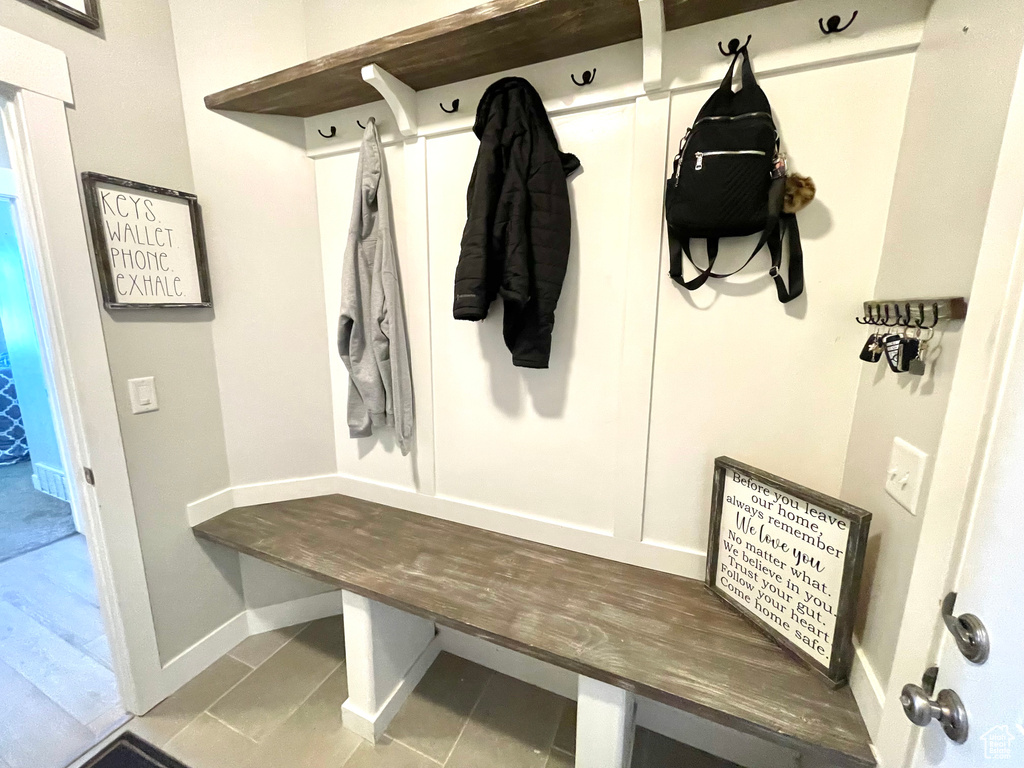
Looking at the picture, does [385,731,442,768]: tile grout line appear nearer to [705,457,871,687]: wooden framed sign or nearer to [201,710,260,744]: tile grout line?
[201,710,260,744]: tile grout line

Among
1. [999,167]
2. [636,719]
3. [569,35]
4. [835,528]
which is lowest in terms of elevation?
[636,719]

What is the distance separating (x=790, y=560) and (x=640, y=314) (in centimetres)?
72

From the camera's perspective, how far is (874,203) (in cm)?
96

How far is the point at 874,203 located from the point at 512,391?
106 cm

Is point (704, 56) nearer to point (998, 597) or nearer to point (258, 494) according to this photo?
point (998, 597)

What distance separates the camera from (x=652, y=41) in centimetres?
100

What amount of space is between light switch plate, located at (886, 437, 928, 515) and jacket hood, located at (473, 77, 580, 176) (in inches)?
40.2

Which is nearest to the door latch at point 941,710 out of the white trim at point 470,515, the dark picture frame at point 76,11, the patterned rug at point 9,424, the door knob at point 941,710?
the door knob at point 941,710

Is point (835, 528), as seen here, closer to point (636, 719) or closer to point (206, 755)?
point (636, 719)

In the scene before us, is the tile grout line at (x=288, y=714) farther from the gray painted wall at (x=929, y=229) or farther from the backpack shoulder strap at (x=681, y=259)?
the backpack shoulder strap at (x=681, y=259)

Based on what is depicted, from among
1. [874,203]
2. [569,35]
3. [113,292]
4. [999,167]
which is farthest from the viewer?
[113,292]

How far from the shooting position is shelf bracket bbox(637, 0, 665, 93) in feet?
3.08

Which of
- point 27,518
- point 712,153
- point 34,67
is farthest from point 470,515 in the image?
point 27,518

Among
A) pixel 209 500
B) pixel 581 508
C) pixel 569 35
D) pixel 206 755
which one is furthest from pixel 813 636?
pixel 209 500
